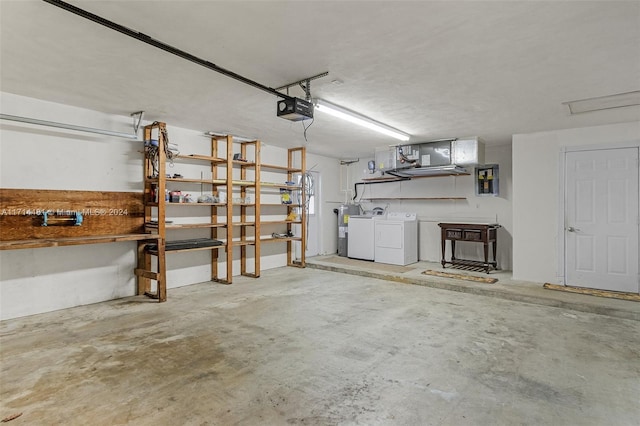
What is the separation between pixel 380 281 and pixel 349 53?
4010 mm

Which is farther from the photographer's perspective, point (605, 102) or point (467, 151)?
point (467, 151)

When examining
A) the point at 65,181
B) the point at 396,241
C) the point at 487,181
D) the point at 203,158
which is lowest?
the point at 396,241

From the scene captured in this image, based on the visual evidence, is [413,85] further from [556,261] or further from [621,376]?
[556,261]

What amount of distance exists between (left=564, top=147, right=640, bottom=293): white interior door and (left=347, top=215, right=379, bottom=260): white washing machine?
3429mm

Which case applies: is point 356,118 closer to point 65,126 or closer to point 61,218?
point 65,126

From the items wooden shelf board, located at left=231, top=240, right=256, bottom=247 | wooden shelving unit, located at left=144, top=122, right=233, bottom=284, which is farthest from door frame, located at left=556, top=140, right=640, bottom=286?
wooden shelving unit, located at left=144, top=122, right=233, bottom=284

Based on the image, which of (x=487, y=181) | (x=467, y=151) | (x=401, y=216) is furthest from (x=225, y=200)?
(x=487, y=181)

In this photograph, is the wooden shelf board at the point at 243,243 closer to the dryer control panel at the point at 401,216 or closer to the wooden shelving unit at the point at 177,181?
the wooden shelving unit at the point at 177,181

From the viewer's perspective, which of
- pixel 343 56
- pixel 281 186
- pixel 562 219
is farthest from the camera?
pixel 281 186

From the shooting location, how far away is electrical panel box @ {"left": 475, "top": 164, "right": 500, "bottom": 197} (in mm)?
6609

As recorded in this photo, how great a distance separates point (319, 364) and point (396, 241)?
4.54 m

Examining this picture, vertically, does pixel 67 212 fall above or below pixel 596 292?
above

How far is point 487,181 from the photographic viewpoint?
22.0ft

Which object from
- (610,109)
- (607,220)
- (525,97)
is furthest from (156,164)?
(607,220)
